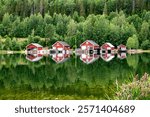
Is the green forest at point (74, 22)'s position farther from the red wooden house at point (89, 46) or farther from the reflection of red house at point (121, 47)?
the red wooden house at point (89, 46)

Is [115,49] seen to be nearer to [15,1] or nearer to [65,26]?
[65,26]

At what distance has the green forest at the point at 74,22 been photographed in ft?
192

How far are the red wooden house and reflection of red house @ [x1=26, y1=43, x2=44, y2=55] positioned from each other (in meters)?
4.65

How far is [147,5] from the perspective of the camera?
255 ft

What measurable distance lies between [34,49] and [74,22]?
17.8 metres

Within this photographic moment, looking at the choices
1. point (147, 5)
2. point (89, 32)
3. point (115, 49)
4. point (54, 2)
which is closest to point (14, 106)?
point (115, 49)

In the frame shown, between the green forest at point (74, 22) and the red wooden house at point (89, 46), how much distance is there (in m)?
0.97

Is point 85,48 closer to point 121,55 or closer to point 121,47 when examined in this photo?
point 121,47

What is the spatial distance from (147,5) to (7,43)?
31.7 meters

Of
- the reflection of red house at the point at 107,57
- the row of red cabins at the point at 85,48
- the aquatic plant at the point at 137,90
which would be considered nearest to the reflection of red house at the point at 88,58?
the reflection of red house at the point at 107,57

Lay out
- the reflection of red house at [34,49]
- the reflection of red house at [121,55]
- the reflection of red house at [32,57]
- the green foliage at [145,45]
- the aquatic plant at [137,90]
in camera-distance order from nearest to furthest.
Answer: the aquatic plant at [137,90] → the reflection of red house at [32,57] → the reflection of red house at [121,55] → the reflection of red house at [34,49] → the green foliage at [145,45]

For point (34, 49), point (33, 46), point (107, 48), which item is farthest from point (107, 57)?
point (33, 46)

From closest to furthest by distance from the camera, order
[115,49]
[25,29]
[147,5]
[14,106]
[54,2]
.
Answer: [14,106], [115,49], [25,29], [147,5], [54,2]

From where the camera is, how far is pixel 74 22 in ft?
234
